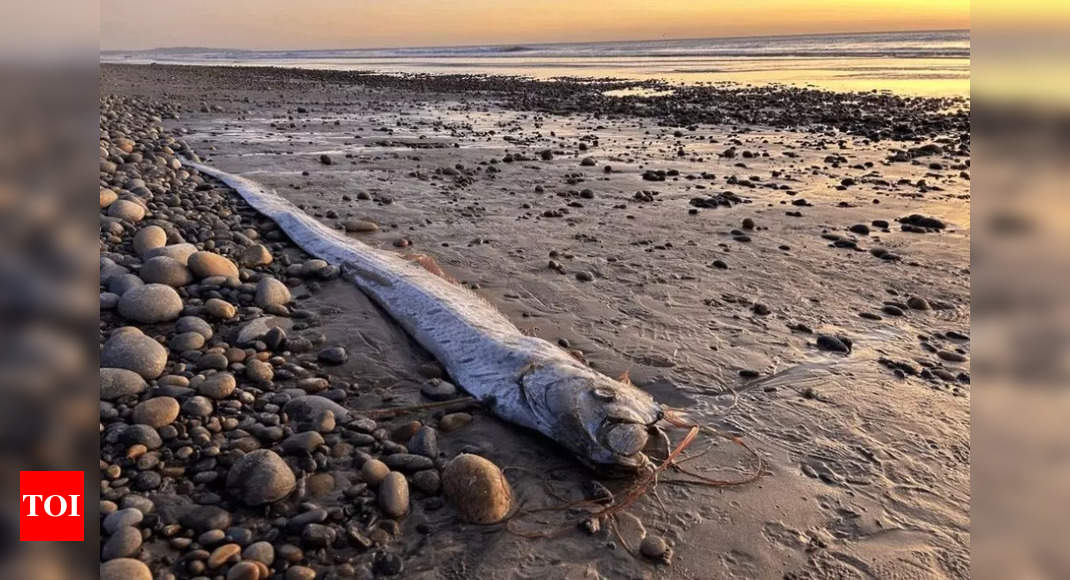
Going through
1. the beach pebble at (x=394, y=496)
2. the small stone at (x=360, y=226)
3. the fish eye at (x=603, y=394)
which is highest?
the small stone at (x=360, y=226)

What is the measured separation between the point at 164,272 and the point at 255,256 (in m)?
0.99

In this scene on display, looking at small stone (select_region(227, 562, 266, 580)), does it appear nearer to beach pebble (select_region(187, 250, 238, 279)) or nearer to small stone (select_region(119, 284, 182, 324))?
small stone (select_region(119, 284, 182, 324))

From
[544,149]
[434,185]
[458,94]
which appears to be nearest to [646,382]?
[434,185]

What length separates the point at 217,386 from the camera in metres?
3.90

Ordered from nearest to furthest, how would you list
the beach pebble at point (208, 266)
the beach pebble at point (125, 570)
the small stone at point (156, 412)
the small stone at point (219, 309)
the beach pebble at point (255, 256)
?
the beach pebble at point (125, 570), the small stone at point (156, 412), the small stone at point (219, 309), the beach pebble at point (208, 266), the beach pebble at point (255, 256)

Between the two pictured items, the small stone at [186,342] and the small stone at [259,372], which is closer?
the small stone at [259,372]

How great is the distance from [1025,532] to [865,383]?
385 cm

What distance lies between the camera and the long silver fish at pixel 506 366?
11.2 feet

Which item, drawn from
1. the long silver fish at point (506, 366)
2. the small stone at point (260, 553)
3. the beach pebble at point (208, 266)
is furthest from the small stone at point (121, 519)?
the beach pebble at point (208, 266)

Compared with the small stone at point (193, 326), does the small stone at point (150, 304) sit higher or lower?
higher

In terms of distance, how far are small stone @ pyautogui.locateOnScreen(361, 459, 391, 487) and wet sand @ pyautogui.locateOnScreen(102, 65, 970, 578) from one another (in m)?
0.29

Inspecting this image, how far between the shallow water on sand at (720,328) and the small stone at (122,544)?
109 centimetres

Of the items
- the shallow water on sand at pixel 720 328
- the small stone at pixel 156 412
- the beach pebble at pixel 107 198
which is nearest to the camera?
the shallow water on sand at pixel 720 328

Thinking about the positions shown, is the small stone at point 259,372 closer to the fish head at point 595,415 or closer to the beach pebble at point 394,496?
the beach pebble at point 394,496
